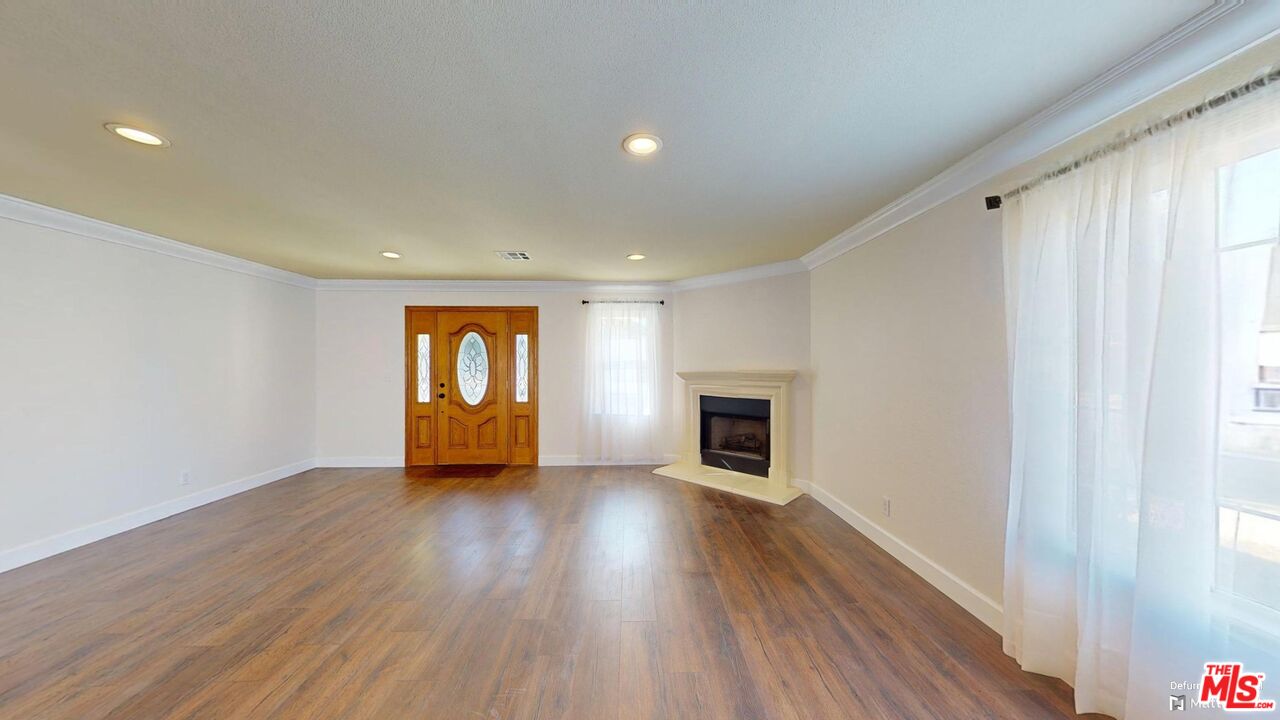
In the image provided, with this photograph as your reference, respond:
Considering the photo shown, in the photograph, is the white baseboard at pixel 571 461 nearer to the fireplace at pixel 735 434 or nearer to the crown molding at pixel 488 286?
the fireplace at pixel 735 434

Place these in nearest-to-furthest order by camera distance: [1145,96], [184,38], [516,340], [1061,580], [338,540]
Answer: [184,38], [1145,96], [1061,580], [338,540], [516,340]

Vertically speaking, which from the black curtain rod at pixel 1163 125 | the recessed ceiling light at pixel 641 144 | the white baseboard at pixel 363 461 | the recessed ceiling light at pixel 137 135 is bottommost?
the white baseboard at pixel 363 461

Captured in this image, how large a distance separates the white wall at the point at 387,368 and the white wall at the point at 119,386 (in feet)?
1.93

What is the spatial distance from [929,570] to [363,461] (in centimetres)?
597

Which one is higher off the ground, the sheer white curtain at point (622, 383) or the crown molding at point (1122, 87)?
the crown molding at point (1122, 87)

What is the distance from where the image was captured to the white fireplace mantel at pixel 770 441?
420 cm

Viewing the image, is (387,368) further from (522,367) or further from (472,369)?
(522,367)

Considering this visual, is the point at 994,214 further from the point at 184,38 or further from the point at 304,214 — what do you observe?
the point at 304,214

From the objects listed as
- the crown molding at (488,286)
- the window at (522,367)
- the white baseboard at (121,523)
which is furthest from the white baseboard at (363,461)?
the crown molding at (488,286)

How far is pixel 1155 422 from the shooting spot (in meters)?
1.32

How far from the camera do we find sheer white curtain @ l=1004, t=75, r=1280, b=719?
46.3 inches

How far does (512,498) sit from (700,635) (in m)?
2.60

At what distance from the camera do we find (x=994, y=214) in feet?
6.70

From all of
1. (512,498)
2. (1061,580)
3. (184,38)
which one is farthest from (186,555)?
(1061,580)
